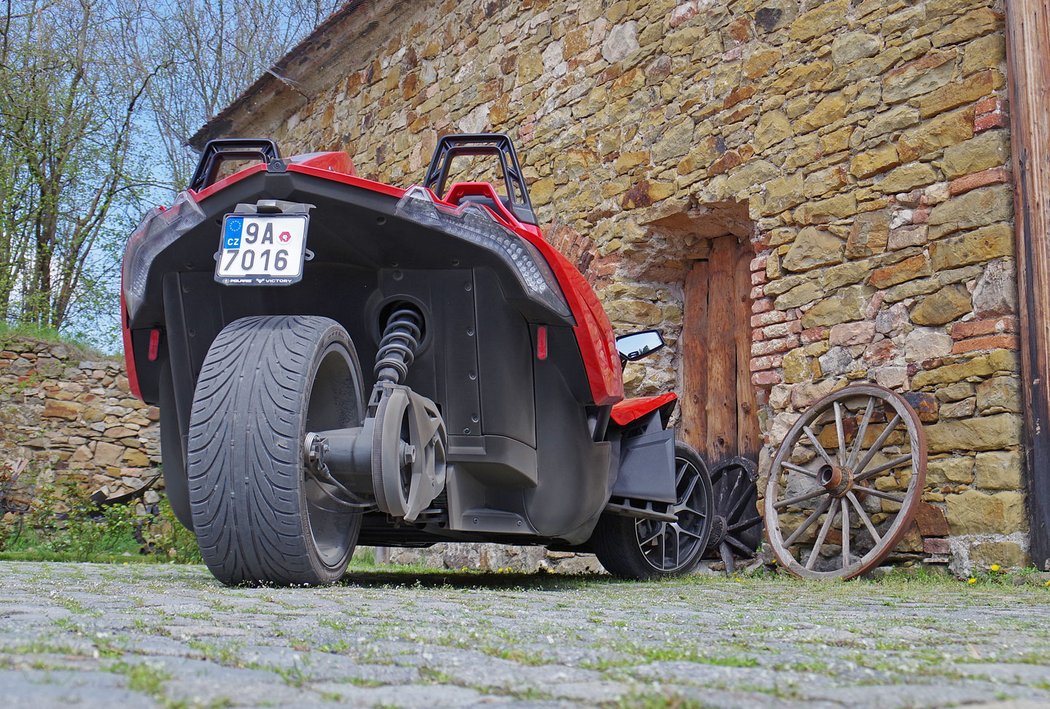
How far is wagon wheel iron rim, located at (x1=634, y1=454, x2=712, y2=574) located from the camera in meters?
4.87

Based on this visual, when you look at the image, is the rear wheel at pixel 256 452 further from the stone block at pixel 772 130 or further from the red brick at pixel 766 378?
the stone block at pixel 772 130

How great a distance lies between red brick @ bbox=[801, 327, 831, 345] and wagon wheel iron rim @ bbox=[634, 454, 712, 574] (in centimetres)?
139

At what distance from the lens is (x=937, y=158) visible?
5469 mm

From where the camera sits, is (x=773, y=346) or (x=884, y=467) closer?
(x=884, y=467)

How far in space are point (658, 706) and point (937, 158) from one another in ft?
16.2

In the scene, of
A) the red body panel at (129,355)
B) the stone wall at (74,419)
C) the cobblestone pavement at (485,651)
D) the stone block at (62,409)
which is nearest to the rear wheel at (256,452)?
the cobblestone pavement at (485,651)

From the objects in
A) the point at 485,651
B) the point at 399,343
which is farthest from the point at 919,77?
the point at 485,651

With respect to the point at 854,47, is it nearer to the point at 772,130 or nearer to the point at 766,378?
the point at 772,130

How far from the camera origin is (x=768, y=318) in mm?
6270

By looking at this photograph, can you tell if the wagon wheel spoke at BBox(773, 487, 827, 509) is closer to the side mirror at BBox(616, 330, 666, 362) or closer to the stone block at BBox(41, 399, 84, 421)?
the side mirror at BBox(616, 330, 666, 362)

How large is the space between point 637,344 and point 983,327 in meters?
1.89

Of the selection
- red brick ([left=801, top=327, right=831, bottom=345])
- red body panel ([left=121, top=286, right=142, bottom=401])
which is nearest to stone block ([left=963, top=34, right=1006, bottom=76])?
red brick ([left=801, top=327, right=831, bottom=345])

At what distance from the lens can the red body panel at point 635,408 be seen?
431 centimetres

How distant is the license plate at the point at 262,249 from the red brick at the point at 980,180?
12.0 feet
